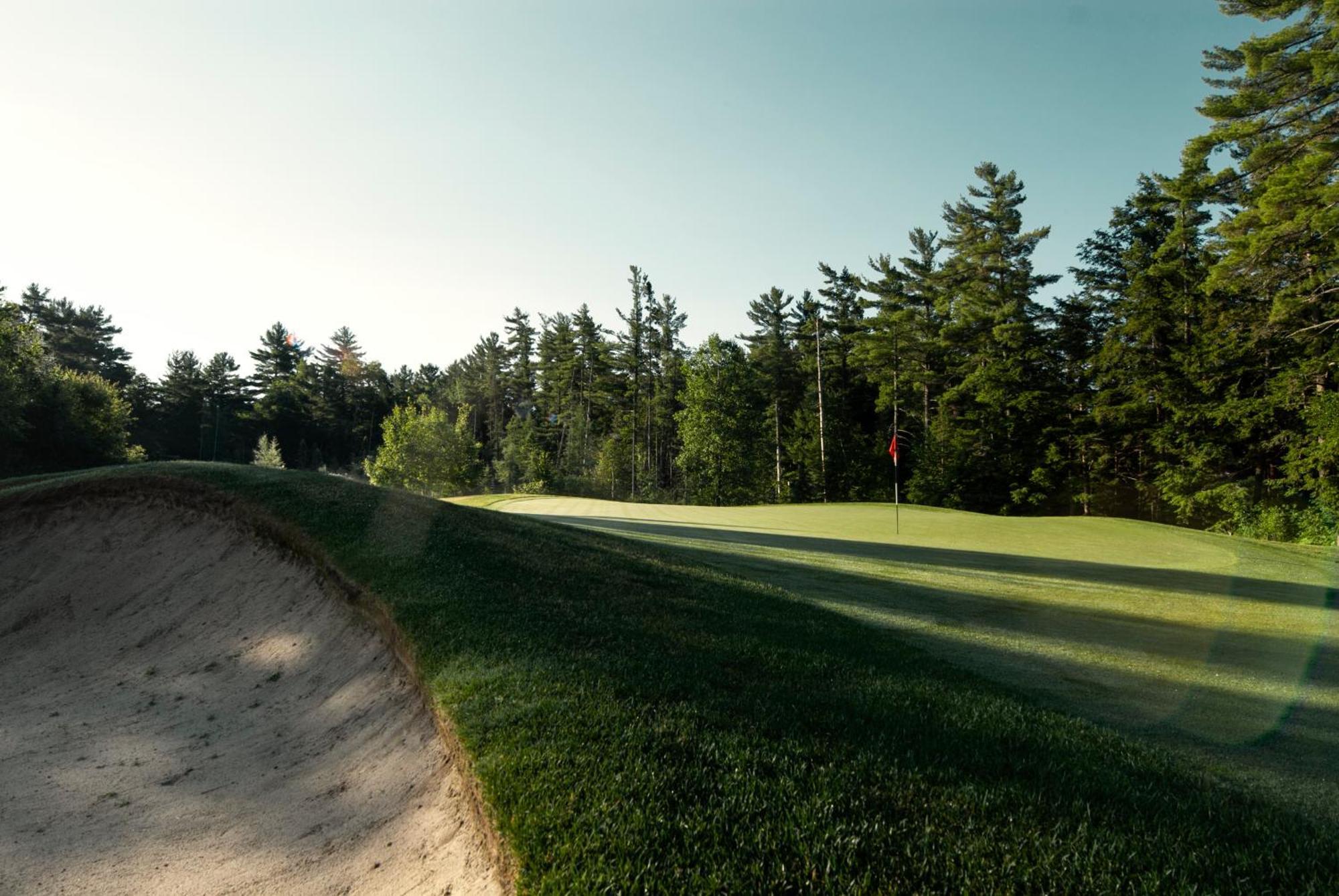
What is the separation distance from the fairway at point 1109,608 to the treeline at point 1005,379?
1272 centimetres

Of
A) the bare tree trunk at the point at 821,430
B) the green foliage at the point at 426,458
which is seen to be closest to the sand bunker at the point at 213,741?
the bare tree trunk at the point at 821,430

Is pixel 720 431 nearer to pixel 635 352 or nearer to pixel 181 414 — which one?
pixel 635 352

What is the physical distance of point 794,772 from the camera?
346 cm

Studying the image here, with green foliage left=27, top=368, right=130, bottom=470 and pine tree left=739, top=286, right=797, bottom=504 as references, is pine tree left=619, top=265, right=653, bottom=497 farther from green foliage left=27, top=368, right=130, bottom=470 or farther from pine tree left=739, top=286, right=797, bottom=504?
green foliage left=27, top=368, right=130, bottom=470

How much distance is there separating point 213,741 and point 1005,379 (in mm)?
41050

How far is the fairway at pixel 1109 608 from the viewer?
18.4ft

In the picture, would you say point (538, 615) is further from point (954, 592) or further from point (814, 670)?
point (954, 592)

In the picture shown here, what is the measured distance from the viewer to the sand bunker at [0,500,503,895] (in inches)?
142

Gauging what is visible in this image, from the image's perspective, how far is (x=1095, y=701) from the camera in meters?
5.70

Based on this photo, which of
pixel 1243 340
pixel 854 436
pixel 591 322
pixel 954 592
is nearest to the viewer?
pixel 954 592

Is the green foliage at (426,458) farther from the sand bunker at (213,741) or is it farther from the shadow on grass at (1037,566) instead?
the sand bunker at (213,741)

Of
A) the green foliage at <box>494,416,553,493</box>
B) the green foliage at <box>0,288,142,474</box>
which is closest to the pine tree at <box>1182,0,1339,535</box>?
the green foliage at <box>494,416,553,493</box>

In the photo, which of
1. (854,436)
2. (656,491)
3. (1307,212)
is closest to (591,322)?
(656,491)

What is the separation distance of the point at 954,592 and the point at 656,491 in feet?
152
